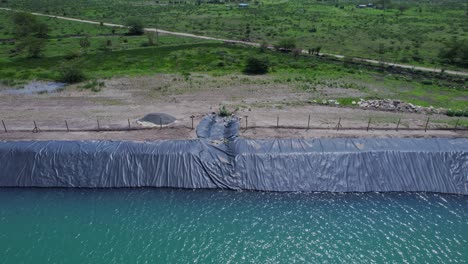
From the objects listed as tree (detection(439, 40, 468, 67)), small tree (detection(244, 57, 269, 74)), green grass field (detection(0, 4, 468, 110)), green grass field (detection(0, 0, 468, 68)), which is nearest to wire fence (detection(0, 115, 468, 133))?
green grass field (detection(0, 4, 468, 110))

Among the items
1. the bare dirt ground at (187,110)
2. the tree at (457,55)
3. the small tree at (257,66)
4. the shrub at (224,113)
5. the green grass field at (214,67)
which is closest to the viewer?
the bare dirt ground at (187,110)

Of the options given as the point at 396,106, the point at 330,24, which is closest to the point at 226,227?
the point at 396,106

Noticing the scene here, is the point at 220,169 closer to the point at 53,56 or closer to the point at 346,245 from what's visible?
the point at 346,245

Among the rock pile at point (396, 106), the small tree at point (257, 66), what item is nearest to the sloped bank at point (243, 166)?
the rock pile at point (396, 106)

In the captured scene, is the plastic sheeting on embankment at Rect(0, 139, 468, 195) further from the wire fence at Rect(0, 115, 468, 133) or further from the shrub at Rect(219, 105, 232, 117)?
the shrub at Rect(219, 105, 232, 117)

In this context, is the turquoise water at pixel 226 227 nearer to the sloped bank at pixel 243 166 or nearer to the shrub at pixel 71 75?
the sloped bank at pixel 243 166

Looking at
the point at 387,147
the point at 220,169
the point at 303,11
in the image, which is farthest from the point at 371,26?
the point at 220,169
